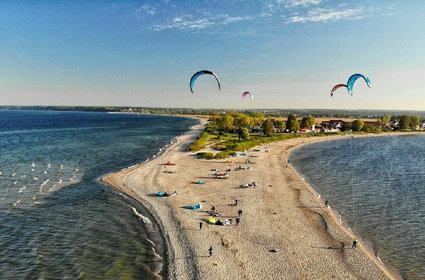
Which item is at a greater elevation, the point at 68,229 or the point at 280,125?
the point at 280,125

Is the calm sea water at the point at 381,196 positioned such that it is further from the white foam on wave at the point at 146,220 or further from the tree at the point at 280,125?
the tree at the point at 280,125

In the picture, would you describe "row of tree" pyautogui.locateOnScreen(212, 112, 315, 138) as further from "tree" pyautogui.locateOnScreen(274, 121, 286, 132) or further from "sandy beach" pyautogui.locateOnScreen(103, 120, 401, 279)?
"sandy beach" pyautogui.locateOnScreen(103, 120, 401, 279)

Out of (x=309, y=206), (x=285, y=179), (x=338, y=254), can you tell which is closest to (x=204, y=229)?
(x=338, y=254)

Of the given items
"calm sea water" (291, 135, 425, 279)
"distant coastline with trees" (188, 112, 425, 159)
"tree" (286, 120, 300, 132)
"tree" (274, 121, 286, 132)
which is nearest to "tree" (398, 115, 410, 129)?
"distant coastline with trees" (188, 112, 425, 159)

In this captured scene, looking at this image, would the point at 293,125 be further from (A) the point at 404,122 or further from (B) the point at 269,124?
(A) the point at 404,122

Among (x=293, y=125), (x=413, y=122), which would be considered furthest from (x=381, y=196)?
(x=413, y=122)

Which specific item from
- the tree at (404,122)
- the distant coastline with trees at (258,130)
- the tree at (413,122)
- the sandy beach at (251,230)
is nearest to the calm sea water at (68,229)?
the sandy beach at (251,230)
